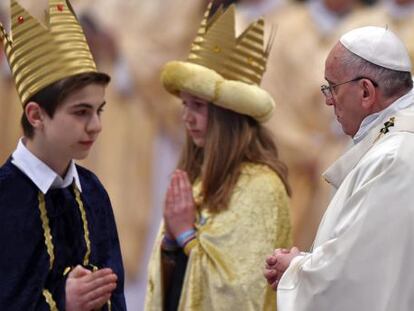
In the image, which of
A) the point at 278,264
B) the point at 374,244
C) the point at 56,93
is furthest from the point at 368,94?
the point at 56,93

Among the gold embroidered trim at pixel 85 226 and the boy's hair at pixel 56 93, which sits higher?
the boy's hair at pixel 56 93

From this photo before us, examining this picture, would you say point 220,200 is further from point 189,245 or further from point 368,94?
point 368,94

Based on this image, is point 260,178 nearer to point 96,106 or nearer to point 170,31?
point 96,106

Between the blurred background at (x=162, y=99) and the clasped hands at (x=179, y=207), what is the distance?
3.29m

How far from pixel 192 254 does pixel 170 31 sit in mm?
3990

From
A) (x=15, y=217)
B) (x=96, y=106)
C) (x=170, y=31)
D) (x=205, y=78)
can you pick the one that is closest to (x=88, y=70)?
(x=96, y=106)

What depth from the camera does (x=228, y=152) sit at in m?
5.07

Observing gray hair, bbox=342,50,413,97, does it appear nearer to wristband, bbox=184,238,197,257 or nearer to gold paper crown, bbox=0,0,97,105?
gold paper crown, bbox=0,0,97,105

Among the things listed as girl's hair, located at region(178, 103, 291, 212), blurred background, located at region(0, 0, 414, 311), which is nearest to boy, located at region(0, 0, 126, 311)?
girl's hair, located at region(178, 103, 291, 212)

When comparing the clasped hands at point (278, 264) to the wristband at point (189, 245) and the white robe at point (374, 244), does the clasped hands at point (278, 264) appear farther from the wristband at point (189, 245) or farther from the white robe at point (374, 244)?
the wristband at point (189, 245)

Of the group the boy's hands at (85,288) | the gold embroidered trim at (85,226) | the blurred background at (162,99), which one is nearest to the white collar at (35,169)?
the gold embroidered trim at (85,226)

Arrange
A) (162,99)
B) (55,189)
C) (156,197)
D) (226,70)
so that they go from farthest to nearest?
(162,99)
(156,197)
(226,70)
(55,189)

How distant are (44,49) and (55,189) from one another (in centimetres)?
50

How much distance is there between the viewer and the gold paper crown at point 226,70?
199 inches
